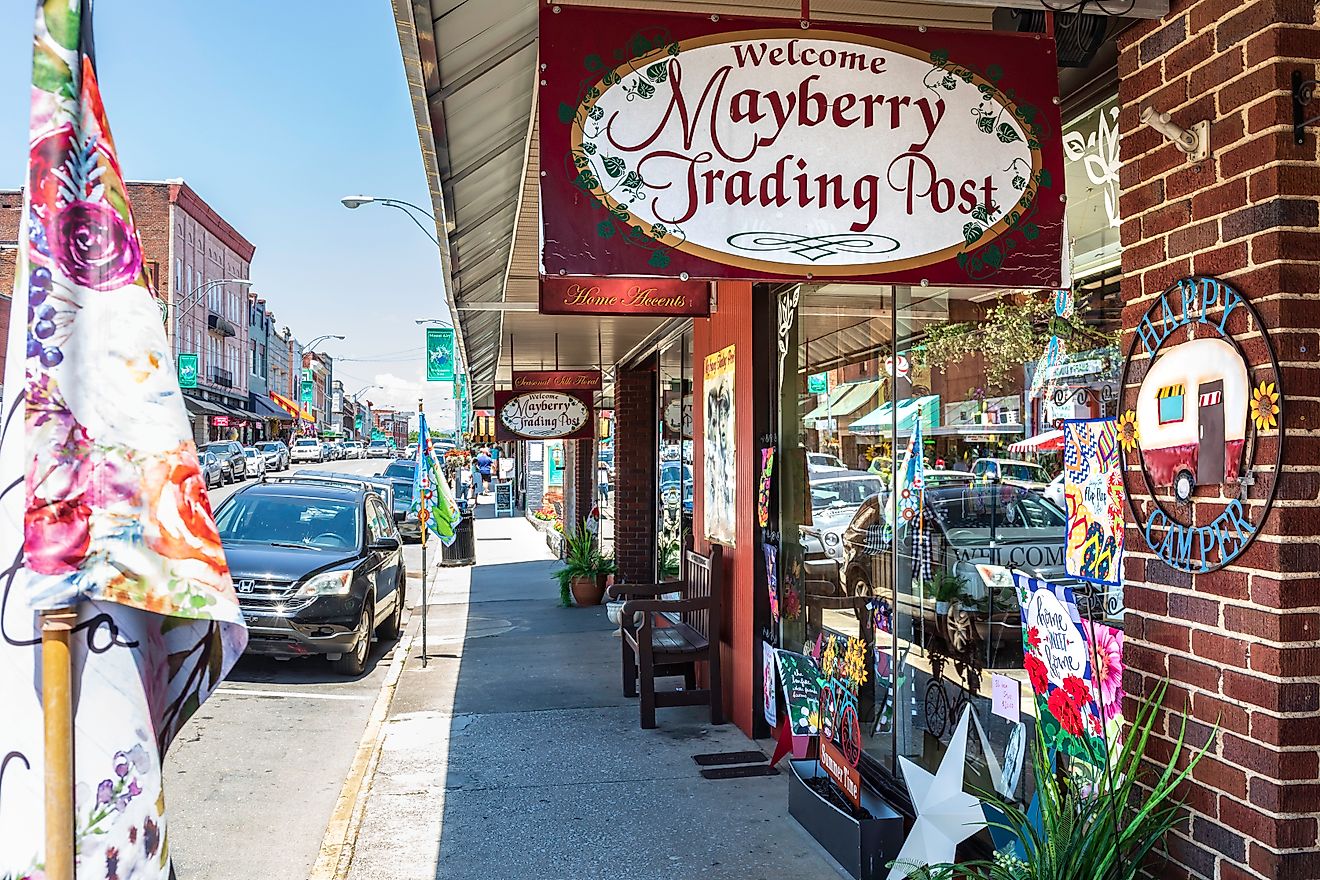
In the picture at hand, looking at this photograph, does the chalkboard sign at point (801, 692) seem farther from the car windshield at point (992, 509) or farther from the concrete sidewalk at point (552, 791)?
the car windshield at point (992, 509)

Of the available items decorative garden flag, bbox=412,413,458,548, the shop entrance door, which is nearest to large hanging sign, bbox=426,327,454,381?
decorative garden flag, bbox=412,413,458,548

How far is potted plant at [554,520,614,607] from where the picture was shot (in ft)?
41.9

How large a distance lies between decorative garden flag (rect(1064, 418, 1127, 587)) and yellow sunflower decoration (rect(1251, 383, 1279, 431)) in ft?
2.12

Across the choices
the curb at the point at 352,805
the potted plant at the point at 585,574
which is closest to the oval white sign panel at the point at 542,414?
the potted plant at the point at 585,574

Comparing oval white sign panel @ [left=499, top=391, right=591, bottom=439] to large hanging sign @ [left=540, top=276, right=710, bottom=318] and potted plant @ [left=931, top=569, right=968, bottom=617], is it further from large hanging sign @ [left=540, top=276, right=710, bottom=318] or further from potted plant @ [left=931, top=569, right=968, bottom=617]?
potted plant @ [left=931, top=569, right=968, bottom=617]

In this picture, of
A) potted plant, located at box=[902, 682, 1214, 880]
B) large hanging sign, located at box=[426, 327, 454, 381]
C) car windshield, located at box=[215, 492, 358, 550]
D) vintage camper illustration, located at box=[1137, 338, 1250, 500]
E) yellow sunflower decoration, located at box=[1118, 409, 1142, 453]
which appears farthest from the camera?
large hanging sign, located at box=[426, 327, 454, 381]

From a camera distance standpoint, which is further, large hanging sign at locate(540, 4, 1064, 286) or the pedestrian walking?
the pedestrian walking

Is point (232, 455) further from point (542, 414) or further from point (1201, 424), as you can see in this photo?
point (1201, 424)

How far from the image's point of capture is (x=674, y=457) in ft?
37.1

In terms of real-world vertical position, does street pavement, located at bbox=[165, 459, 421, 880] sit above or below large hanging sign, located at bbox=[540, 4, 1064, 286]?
below

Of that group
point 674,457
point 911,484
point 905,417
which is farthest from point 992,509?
point 674,457

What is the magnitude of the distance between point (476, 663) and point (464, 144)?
18.1 ft

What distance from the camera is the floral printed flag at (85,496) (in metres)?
2.02

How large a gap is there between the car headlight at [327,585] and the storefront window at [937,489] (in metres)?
4.65
